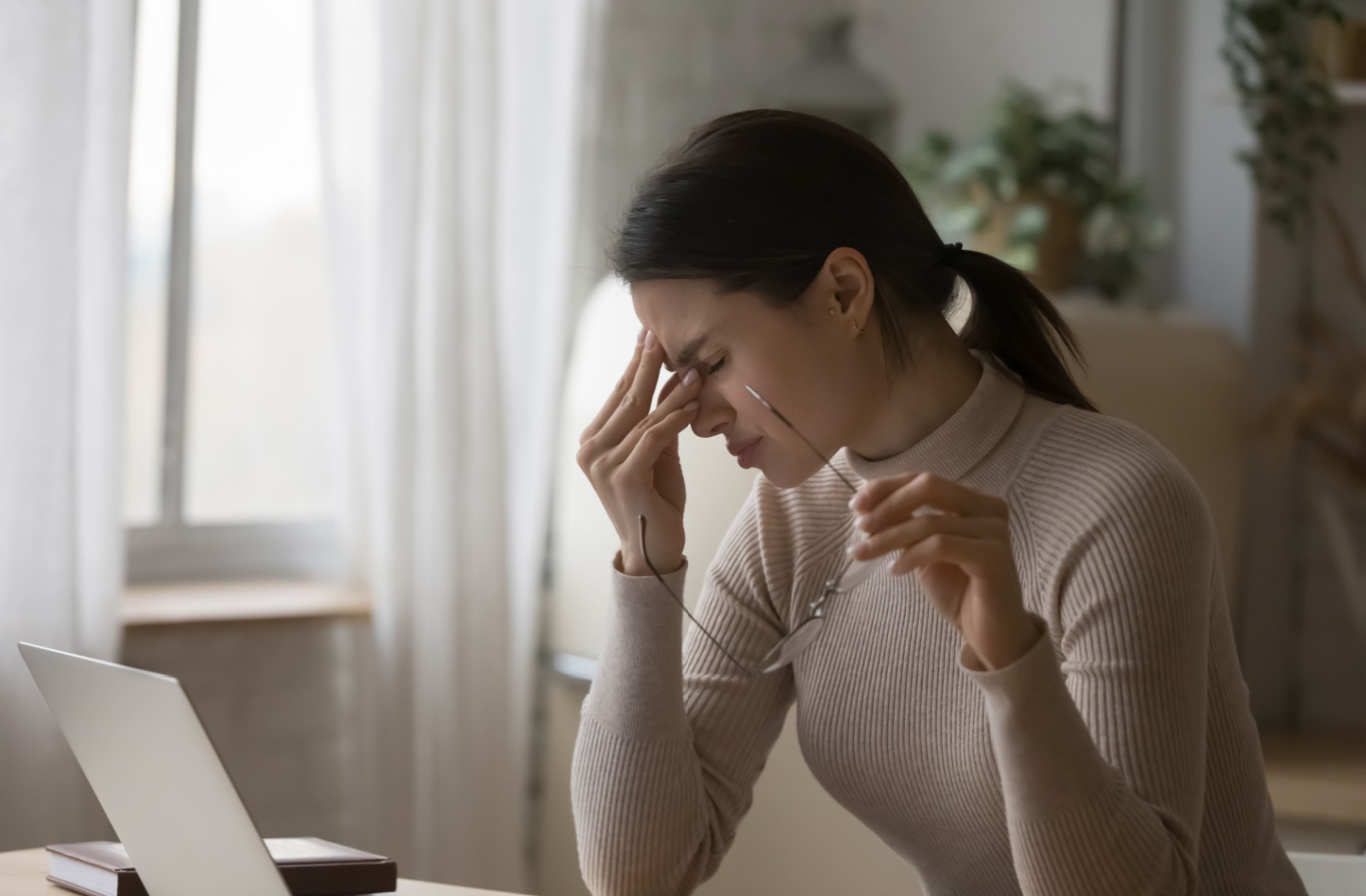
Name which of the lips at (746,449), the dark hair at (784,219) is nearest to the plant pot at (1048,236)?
the dark hair at (784,219)

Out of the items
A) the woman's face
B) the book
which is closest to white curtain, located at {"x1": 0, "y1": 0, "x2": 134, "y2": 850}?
the book

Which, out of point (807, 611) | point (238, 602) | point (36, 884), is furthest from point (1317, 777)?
point (36, 884)

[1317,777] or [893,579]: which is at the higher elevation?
[893,579]

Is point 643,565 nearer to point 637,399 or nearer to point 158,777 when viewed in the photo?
point 637,399

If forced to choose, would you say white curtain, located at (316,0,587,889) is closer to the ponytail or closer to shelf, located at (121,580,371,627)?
shelf, located at (121,580,371,627)

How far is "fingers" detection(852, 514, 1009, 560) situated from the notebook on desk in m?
0.43

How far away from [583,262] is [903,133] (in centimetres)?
72

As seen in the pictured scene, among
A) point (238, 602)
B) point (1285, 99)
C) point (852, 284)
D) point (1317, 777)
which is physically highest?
point (1285, 99)

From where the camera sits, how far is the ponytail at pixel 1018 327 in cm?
128

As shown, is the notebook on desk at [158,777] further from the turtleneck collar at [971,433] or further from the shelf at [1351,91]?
the shelf at [1351,91]

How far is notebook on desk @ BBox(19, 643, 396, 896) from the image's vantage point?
901 millimetres

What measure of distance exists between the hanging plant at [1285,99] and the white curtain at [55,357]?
1684 mm

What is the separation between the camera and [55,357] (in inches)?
74.3

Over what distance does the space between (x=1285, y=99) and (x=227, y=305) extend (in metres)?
1.72
